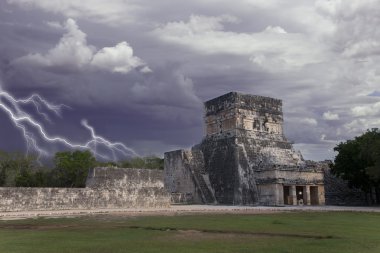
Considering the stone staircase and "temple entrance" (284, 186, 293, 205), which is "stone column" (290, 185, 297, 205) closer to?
"temple entrance" (284, 186, 293, 205)

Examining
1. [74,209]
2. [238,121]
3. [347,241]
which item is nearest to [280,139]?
[238,121]

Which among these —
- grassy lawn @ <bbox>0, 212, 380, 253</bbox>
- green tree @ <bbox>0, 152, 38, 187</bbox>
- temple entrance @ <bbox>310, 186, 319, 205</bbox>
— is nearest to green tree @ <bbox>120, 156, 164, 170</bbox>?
green tree @ <bbox>0, 152, 38, 187</bbox>

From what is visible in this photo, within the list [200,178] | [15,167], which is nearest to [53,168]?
[15,167]

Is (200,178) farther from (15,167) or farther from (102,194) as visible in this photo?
(15,167)

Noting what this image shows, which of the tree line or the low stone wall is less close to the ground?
the tree line

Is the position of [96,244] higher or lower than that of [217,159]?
lower

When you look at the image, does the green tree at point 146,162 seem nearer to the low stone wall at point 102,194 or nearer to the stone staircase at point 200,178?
the stone staircase at point 200,178

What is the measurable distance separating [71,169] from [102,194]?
16592mm

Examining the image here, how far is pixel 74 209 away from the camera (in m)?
21.4

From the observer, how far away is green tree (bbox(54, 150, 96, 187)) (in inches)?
1510

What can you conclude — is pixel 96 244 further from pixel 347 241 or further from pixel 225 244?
pixel 347 241

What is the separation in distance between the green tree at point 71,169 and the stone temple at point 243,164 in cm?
909

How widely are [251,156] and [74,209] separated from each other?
14.3 m

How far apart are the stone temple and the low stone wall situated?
4.31 metres
